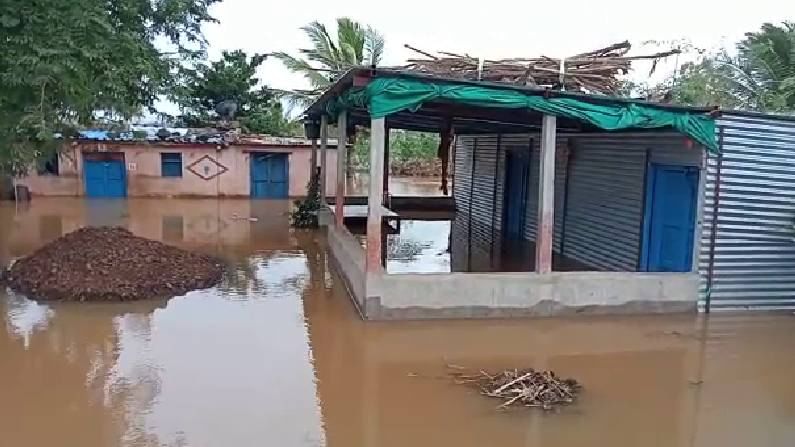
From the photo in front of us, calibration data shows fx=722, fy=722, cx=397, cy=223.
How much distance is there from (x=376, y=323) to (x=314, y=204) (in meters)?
9.34

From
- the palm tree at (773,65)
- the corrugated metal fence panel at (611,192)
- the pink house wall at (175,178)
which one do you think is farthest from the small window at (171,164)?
the palm tree at (773,65)

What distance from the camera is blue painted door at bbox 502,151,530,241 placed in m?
15.8

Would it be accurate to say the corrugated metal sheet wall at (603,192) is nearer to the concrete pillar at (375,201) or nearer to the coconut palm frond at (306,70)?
the concrete pillar at (375,201)

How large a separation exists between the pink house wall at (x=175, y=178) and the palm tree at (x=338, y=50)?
2.76 metres

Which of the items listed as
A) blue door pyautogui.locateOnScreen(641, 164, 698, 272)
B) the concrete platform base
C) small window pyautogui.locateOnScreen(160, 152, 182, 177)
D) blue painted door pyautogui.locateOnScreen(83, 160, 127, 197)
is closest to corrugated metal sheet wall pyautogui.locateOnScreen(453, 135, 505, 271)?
blue door pyautogui.locateOnScreen(641, 164, 698, 272)

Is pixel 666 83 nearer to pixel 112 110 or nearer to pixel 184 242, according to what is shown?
pixel 184 242

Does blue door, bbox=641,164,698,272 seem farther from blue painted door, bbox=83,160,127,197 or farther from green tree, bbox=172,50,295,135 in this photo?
green tree, bbox=172,50,295,135

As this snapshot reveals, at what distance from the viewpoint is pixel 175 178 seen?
933 inches

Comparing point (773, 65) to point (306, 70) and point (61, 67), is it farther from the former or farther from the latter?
point (306, 70)

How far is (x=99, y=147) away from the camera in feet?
75.7

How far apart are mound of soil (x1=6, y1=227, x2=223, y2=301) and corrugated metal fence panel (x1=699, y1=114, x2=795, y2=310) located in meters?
7.20

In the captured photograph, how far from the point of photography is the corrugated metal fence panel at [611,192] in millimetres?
10852

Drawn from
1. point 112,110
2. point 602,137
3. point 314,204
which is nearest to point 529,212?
point 602,137

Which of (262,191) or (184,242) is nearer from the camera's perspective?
(184,242)
